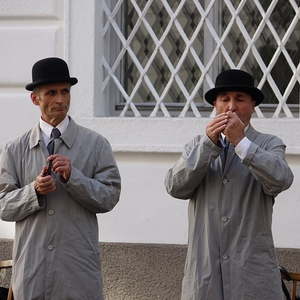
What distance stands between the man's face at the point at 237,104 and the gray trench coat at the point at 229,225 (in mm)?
127

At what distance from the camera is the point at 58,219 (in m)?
4.30

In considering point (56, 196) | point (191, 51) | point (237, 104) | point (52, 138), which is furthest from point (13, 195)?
point (191, 51)

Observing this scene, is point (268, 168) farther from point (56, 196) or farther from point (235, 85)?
point (56, 196)

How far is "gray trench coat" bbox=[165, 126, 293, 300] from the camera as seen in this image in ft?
13.5

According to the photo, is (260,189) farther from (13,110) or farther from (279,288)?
(13,110)

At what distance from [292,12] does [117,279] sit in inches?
79.0

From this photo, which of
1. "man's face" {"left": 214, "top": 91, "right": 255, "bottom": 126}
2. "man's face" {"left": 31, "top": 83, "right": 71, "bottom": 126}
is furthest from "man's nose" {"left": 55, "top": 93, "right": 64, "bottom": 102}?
"man's face" {"left": 214, "top": 91, "right": 255, "bottom": 126}

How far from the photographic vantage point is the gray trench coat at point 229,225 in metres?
4.13

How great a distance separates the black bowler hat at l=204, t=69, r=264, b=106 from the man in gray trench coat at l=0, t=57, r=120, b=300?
0.60 meters

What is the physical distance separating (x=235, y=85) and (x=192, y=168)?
412 mm

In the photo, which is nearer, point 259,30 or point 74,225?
point 74,225

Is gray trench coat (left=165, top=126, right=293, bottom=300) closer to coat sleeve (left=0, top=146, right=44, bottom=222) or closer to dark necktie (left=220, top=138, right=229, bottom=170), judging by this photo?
dark necktie (left=220, top=138, right=229, bottom=170)

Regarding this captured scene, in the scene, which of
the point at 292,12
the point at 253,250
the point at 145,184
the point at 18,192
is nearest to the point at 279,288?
the point at 253,250

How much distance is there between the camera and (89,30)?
20.3 ft
